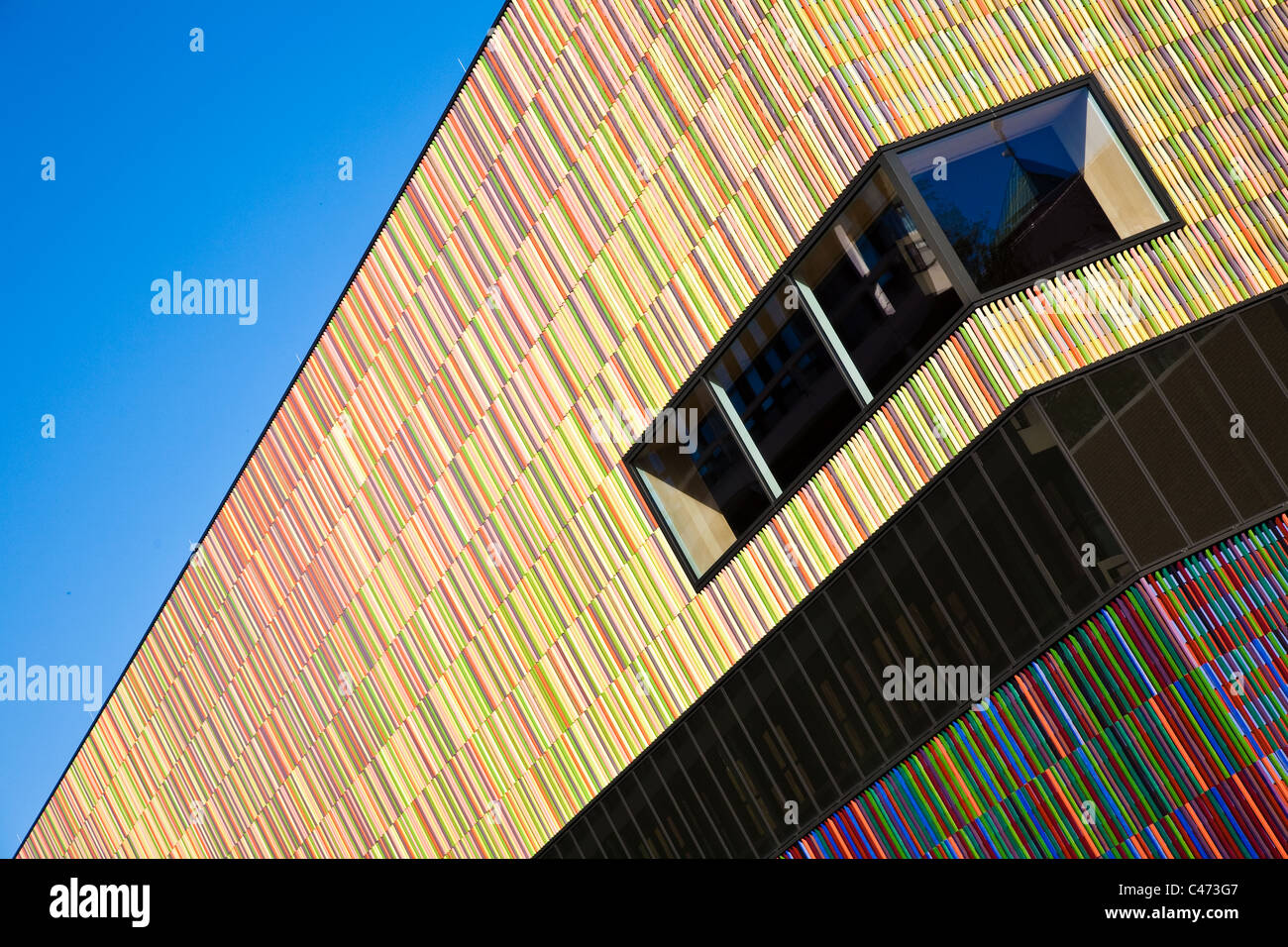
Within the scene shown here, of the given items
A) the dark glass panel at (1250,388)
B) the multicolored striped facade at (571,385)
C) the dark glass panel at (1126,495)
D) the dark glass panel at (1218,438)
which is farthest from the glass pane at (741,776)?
the dark glass panel at (1250,388)

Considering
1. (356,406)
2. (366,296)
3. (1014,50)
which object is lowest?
(1014,50)

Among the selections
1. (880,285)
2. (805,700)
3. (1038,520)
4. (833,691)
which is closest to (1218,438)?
(1038,520)

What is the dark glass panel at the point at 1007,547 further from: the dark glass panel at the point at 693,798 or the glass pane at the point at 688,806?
the glass pane at the point at 688,806

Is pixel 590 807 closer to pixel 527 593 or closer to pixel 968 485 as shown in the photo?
pixel 527 593

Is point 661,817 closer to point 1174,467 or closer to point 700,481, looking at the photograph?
point 700,481

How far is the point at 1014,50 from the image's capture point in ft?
64.9

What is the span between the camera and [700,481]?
22.2 m

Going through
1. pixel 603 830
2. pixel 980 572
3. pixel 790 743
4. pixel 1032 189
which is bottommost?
pixel 790 743

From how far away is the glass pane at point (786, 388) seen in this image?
19844 mm

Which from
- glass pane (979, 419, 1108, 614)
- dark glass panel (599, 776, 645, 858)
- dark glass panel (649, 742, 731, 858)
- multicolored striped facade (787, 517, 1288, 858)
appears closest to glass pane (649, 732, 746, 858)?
dark glass panel (649, 742, 731, 858)

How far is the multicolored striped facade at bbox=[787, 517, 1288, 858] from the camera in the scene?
53.8ft

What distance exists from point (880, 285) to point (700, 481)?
5.24m
